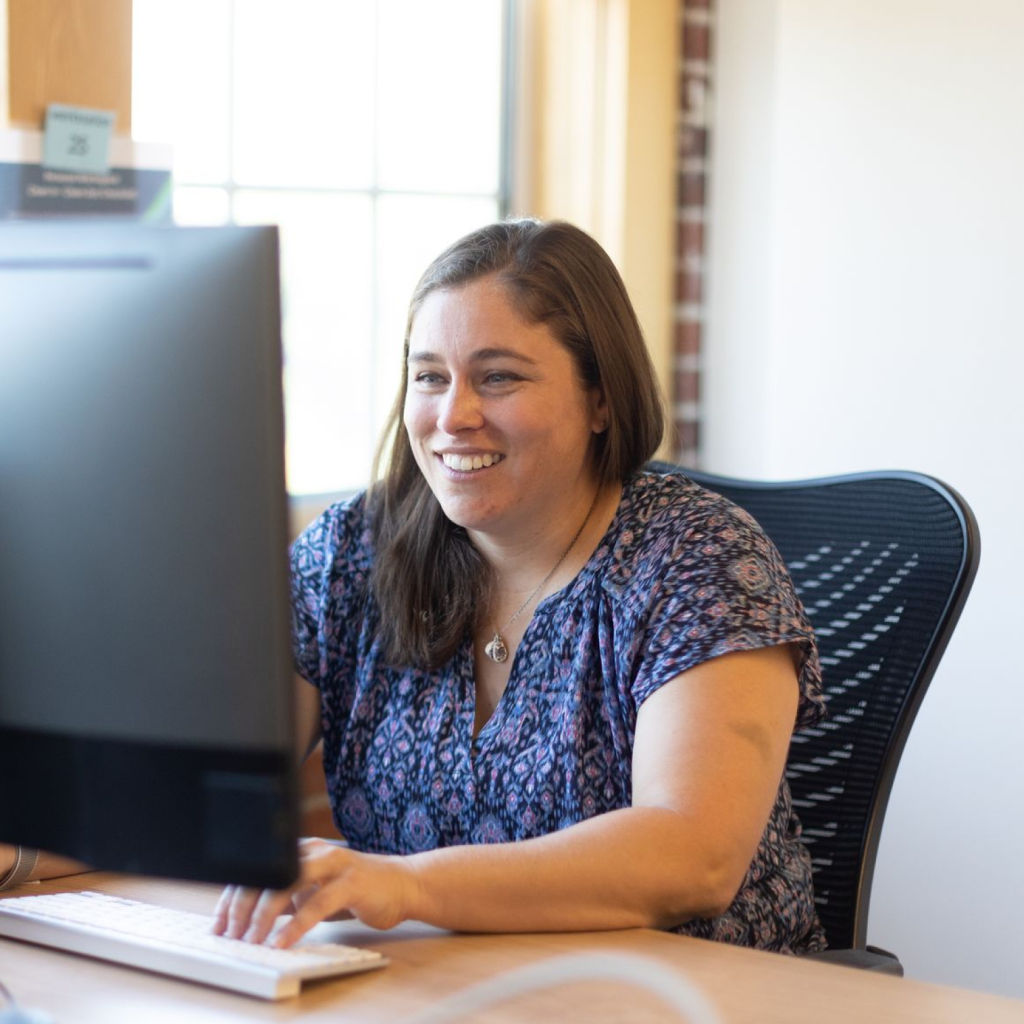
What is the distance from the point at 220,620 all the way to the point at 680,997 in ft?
1.48

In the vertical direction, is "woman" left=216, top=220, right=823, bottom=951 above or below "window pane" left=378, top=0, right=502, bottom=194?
below

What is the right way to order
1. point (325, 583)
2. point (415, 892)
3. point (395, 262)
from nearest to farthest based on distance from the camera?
point (415, 892)
point (325, 583)
point (395, 262)

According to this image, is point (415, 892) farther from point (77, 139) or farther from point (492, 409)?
point (77, 139)

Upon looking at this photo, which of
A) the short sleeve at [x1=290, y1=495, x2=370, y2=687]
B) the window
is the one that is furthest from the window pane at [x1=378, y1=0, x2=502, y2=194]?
the short sleeve at [x1=290, y1=495, x2=370, y2=687]

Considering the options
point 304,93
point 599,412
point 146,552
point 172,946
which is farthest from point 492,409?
point 304,93

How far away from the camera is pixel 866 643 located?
1585mm

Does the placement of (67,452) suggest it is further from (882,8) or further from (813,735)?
(882,8)

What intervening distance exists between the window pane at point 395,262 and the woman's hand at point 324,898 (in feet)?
5.99

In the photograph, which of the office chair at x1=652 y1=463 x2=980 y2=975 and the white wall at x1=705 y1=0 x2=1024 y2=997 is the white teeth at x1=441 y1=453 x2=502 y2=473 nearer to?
the office chair at x1=652 y1=463 x2=980 y2=975

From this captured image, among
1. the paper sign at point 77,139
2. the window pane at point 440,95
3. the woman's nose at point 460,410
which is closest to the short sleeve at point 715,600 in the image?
the woman's nose at point 460,410

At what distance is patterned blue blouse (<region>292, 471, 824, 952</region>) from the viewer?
139 centimetres

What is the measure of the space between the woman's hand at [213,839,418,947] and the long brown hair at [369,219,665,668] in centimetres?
51

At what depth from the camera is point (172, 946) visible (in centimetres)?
100

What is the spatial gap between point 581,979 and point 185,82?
192 cm
